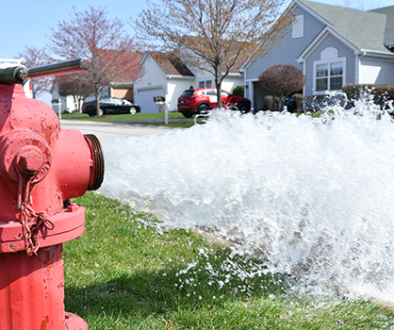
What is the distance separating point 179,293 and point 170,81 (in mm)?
32294

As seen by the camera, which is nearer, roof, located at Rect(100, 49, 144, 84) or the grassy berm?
the grassy berm

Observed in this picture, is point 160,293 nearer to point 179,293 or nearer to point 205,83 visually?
point 179,293

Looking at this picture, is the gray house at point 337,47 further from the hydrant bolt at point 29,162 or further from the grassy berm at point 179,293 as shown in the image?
the hydrant bolt at point 29,162

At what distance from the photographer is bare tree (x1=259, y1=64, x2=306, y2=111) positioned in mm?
19516

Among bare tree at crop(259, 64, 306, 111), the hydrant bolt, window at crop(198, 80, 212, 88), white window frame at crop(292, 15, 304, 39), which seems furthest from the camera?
window at crop(198, 80, 212, 88)

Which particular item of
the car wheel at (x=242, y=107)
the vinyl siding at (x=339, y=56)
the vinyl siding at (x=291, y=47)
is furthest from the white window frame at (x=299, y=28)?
the car wheel at (x=242, y=107)

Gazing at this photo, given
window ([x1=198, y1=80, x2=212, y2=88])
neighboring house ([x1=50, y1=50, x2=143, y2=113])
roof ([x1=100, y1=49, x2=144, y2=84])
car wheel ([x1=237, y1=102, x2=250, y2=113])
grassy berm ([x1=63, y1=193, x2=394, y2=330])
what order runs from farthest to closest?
neighboring house ([x1=50, y1=50, x2=143, y2=113]), window ([x1=198, y1=80, x2=212, y2=88]), roof ([x1=100, y1=49, x2=144, y2=84]), car wheel ([x1=237, y1=102, x2=250, y2=113]), grassy berm ([x1=63, y1=193, x2=394, y2=330])

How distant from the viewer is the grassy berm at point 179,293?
2268mm

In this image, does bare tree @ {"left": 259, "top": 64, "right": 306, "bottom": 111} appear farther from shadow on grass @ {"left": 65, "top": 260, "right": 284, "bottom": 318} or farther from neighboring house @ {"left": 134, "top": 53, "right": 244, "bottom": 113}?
shadow on grass @ {"left": 65, "top": 260, "right": 284, "bottom": 318}

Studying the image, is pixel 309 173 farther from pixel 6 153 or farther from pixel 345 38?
pixel 345 38

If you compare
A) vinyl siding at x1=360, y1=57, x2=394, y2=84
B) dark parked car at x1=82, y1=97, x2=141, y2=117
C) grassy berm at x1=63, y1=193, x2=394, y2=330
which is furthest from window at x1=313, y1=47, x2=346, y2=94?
grassy berm at x1=63, y1=193, x2=394, y2=330

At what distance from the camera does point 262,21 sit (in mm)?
15445

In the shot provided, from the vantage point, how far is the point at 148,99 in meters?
36.8

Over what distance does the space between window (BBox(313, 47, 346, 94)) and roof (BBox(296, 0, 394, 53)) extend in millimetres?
1098
